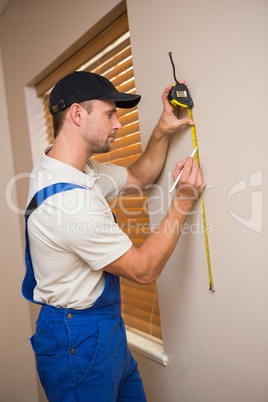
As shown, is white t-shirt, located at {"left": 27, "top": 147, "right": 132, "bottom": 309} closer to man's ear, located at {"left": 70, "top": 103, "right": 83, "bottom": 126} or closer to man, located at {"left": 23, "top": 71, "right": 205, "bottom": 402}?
man, located at {"left": 23, "top": 71, "right": 205, "bottom": 402}

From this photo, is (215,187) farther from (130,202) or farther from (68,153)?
(130,202)

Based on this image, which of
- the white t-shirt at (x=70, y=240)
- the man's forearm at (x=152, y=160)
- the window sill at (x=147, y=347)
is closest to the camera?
the white t-shirt at (x=70, y=240)

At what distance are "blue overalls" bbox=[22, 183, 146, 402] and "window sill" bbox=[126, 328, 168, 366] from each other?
24 cm

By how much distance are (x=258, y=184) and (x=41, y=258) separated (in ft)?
2.54

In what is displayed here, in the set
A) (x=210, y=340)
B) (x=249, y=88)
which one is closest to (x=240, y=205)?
(x=249, y=88)

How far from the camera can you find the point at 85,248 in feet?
3.95

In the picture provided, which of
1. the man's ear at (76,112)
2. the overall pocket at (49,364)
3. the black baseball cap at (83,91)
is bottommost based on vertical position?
the overall pocket at (49,364)

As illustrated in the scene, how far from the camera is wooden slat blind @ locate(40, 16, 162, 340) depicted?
1.80 metres

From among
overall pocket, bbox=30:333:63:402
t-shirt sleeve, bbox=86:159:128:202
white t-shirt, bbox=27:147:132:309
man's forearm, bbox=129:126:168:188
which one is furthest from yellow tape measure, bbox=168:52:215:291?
overall pocket, bbox=30:333:63:402

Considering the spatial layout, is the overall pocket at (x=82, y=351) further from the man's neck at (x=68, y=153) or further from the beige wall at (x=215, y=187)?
the man's neck at (x=68, y=153)

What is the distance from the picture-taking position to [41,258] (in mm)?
1327

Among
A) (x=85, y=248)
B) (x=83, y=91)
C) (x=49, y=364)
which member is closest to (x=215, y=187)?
(x=85, y=248)

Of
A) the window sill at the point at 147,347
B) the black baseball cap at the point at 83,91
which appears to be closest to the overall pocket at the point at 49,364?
the window sill at the point at 147,347

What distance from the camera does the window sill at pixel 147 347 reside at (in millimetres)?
1609
